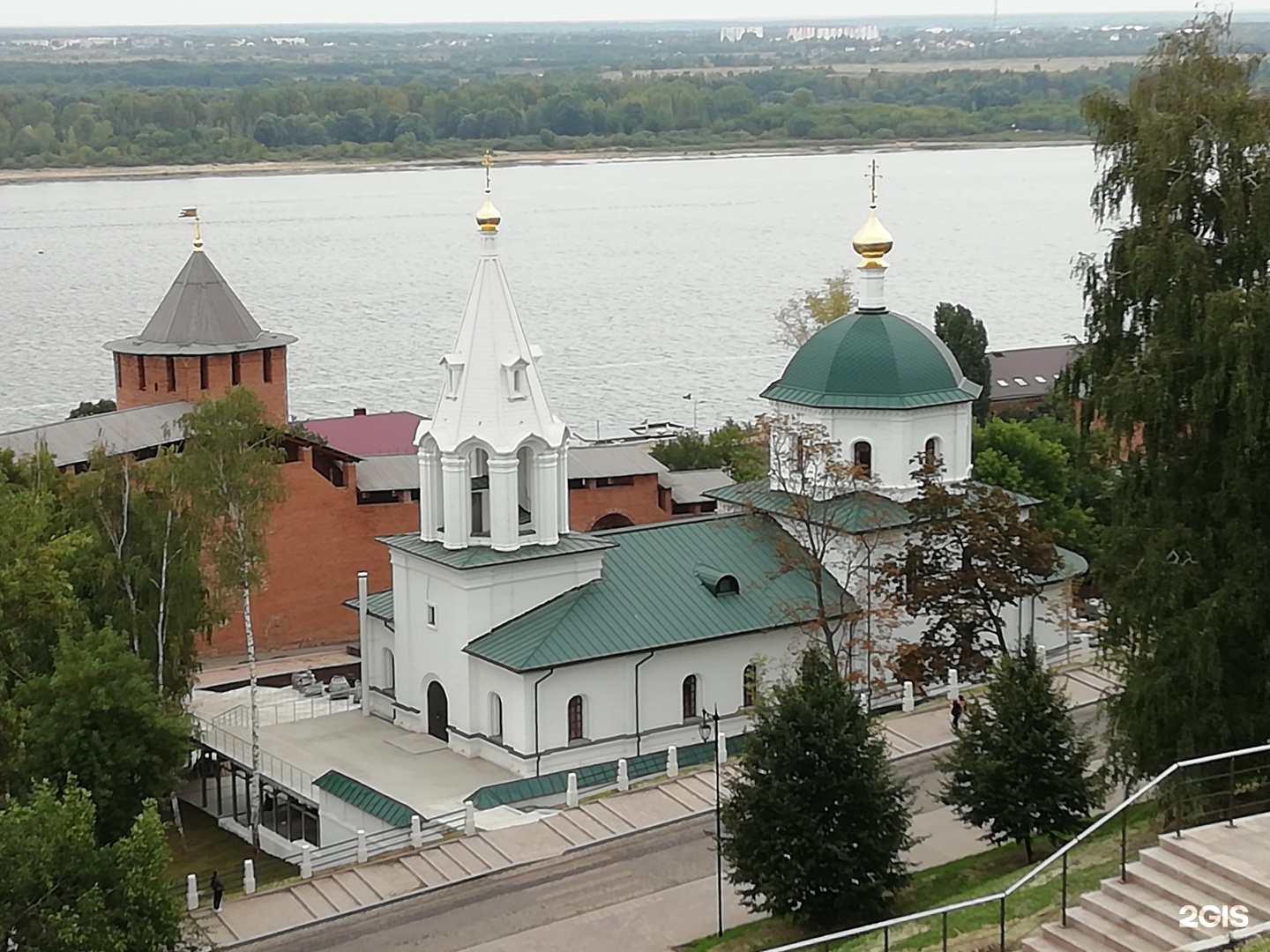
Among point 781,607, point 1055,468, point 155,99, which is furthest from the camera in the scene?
point 155,99

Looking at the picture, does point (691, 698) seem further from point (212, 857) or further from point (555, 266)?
point (555, 266)

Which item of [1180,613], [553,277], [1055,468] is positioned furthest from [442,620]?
[553,277]

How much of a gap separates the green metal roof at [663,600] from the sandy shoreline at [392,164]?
89.0 meters

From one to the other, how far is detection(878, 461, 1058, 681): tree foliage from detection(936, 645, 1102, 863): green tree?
551cm

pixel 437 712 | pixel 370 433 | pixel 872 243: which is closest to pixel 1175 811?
pixel 437 712

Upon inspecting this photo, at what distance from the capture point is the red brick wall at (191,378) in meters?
32.7

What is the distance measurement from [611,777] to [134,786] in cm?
535

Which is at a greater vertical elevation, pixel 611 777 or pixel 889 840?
pixel 889 840

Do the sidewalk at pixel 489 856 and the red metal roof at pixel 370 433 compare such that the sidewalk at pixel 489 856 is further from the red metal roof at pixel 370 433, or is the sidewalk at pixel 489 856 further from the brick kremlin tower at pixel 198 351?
the red metal roof at pixel 370 433

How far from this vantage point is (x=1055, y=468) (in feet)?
108

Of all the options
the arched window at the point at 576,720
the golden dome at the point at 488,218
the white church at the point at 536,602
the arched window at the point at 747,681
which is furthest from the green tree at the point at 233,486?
the arched window at the point at 747,681

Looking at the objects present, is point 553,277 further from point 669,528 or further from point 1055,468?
point 669,528

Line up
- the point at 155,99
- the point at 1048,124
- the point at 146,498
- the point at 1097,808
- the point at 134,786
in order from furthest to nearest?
the point at 1048,124
the point at 155,99
the point at 146,498
the point at 134,786
the point at 1097,808

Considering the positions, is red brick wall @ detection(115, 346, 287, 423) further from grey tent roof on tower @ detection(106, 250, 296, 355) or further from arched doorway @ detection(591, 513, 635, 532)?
arched doorway @ detection(591, 513, 635, 532)
